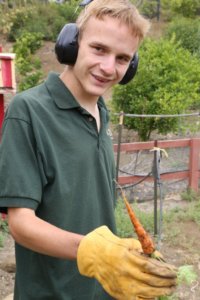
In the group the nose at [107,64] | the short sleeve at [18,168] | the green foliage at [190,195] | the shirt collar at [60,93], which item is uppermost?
the nose at [107,64]

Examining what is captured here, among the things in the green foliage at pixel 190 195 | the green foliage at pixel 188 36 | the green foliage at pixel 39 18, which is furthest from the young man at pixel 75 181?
the green foliage at pixel 39 18

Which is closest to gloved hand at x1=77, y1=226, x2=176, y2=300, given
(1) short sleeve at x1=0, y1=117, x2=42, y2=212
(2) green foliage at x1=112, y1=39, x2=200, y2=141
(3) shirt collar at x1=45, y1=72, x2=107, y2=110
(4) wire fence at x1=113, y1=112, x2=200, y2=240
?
(1) short sleeve at x1=0, y1=117, x2=42, y2=212

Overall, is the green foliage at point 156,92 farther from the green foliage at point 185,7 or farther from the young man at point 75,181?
the green foliage at point 185,7

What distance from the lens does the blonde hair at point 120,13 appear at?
176 cm

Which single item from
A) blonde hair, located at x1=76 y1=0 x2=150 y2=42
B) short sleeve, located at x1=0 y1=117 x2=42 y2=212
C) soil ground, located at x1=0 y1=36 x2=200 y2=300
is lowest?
soil ground, located at x1=0 y1=36 x2=200 y2=300

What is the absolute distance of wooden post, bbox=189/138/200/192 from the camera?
22.4 feet

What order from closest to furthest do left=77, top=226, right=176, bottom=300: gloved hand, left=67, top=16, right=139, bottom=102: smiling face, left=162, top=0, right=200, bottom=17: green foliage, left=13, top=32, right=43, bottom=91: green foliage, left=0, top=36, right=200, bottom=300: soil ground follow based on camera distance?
left=77, top=226, right=176, bottom=300: gloved hand → left=67, top=16, right=139, bottom=102: smiling face → left=0, top=36, right=200, bottom=300: soil ground → left=13, top=32, right=43, bottom=91: green foliage → left=162, top=0, right=200, bottom=17: green foliage

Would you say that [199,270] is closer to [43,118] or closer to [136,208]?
[136,208]

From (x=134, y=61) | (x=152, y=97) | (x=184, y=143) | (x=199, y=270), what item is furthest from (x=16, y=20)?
(x=134, y=61)

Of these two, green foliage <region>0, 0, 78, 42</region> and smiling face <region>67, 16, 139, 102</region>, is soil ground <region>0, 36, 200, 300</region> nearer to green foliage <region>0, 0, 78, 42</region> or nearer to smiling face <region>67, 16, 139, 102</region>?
smiling face <region>67, 16, 139, 102</region>

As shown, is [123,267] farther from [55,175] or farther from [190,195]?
[190,195]

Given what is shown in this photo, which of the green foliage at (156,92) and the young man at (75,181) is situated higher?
the young man at (75,181)

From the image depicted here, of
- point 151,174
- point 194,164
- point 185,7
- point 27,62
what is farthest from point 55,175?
point 185,7

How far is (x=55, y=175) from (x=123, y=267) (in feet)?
1.45
